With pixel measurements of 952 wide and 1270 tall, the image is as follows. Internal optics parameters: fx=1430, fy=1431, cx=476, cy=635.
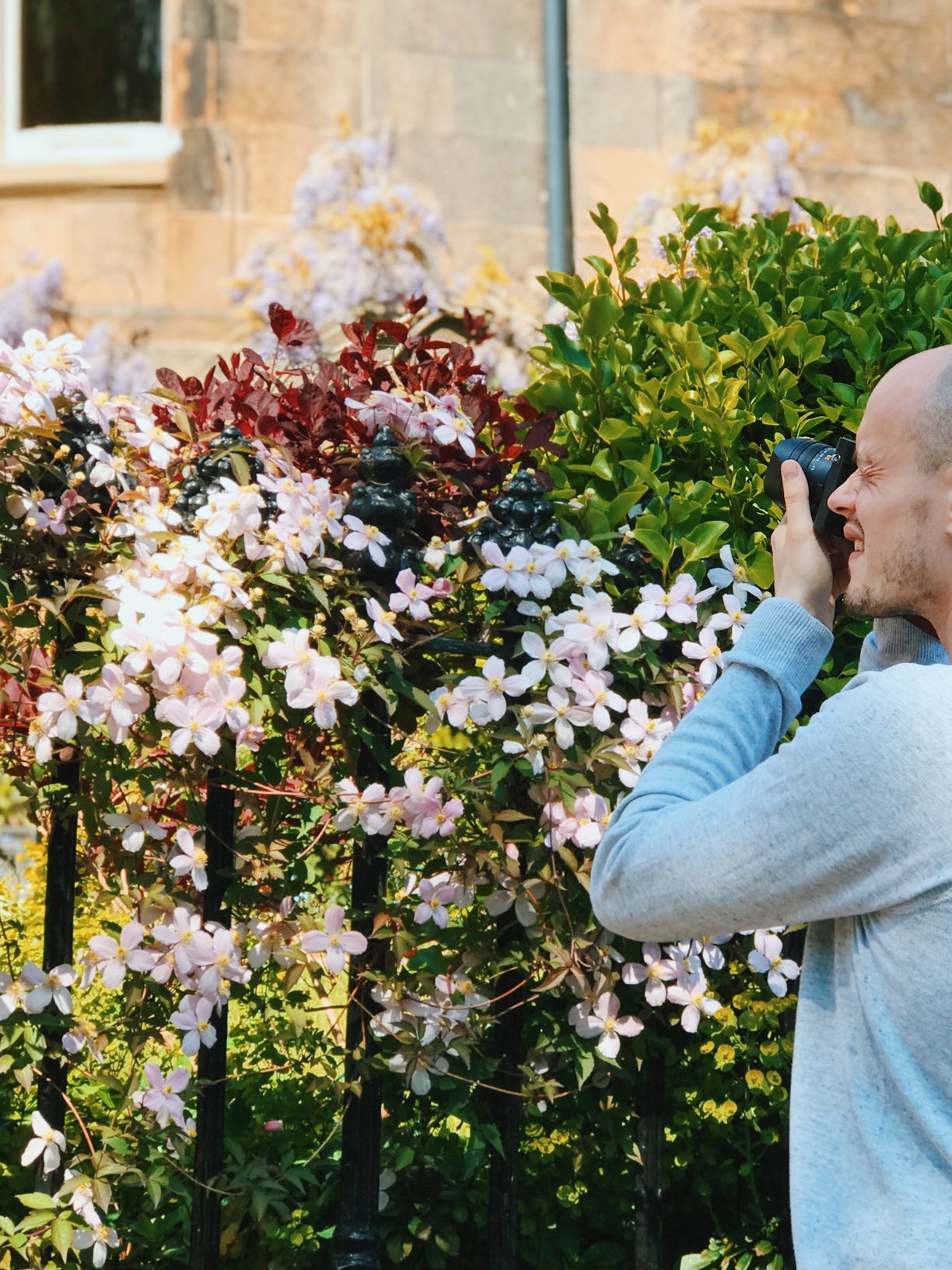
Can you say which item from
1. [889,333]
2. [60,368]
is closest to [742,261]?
[889,333]

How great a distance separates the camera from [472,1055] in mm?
2111

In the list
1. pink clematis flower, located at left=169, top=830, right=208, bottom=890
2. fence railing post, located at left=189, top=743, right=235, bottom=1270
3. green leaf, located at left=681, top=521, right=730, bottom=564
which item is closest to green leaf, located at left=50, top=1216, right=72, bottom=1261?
fence railing post, located at left=189, top=743, right=235, bottom=1270

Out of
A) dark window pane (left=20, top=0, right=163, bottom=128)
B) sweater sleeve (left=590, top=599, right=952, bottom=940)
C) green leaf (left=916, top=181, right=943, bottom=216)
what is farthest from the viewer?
dark window pane (left=20, top=0, right=163, bottom=128)

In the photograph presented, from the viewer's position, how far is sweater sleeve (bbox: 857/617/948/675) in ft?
5.03

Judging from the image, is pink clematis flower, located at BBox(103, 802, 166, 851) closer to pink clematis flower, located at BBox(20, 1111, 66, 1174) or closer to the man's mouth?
pink clematis flower, located at BBox(20, 1111, 66, 1174)

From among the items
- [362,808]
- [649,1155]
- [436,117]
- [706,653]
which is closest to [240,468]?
[362,808]

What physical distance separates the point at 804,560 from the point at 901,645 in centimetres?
14

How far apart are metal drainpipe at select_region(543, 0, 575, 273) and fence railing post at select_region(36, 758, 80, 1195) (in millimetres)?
6661

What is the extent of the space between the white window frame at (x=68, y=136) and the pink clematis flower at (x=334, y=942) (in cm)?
699

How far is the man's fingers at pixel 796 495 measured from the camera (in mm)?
1620

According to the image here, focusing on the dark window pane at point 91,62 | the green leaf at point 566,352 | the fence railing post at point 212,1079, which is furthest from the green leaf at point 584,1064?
the dark window pane at point 91,62

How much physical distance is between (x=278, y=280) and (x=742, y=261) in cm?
570

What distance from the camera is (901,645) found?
1552 millimetres

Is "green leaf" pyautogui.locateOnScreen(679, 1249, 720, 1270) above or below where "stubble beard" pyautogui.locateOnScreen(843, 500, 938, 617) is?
below
